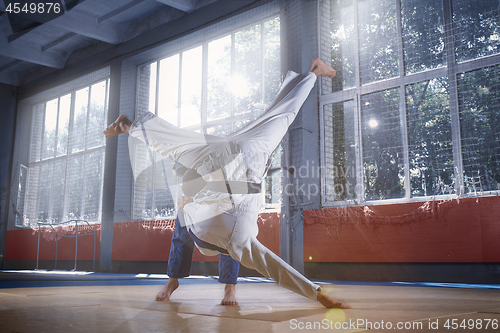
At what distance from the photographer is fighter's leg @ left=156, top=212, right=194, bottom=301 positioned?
2.30m

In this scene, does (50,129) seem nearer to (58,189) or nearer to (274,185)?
(58,189)

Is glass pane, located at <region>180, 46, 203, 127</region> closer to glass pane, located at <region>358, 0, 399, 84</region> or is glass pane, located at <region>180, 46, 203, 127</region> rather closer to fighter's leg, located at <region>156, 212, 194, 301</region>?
glass pane, located at <region>358, 0, 399, 84</region>

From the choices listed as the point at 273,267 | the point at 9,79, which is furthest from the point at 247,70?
the point at 9,79

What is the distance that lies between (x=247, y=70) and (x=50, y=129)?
5.40m

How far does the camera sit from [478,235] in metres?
3.88

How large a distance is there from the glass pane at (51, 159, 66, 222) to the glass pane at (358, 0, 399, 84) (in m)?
6.46

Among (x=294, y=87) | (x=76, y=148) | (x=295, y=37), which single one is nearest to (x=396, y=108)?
(x=295, y=37)

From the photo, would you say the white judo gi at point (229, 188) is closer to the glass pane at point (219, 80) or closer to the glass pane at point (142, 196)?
the glass pane at point (219, 80)

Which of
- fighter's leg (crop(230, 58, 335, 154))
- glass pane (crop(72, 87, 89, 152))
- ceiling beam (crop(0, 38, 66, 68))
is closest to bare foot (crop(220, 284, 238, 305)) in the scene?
fighter's leg (crop(230, 58, 335, 154))

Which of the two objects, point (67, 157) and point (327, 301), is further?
point (67, 157)

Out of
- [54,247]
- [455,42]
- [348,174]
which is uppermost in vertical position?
[455,42]

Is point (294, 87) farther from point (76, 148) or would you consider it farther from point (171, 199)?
point (76, 148)

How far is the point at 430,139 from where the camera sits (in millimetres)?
4531

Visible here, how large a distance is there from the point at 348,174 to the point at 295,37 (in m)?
1.97
